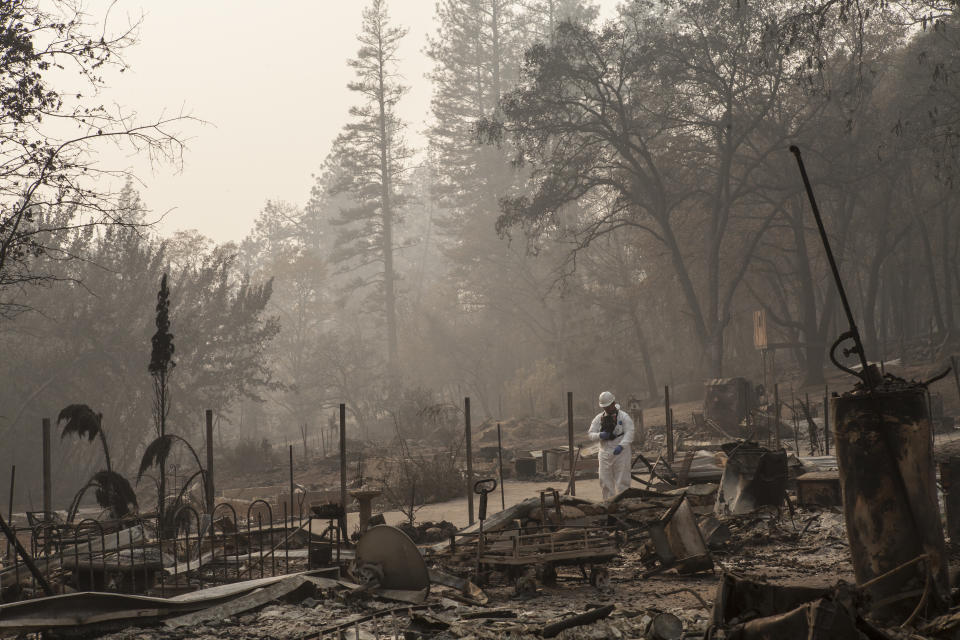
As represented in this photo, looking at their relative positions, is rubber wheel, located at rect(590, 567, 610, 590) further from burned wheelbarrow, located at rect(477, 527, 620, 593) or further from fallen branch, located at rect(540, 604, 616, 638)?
fallen branch, located at rect(540, 604, 616, 638)

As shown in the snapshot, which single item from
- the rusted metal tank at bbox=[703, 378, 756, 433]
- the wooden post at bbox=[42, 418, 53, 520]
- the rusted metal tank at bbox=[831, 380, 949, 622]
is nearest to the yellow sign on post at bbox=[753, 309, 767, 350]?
the rusted metal tank at bbox=[703, 378, 756, 433]

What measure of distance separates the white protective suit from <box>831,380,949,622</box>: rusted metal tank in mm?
8293

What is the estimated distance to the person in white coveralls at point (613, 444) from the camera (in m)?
15.0

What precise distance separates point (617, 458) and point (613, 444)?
25 cm

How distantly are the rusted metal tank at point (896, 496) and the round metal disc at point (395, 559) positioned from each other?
3.98 metres

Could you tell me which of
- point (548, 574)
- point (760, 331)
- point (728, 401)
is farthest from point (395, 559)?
point (760, 331)

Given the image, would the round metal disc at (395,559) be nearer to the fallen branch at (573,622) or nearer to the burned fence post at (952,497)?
the fallen branch at (573,622)

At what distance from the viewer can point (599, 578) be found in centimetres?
962

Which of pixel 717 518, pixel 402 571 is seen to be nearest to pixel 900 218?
pixel 717 518

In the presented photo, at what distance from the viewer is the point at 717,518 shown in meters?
12.3

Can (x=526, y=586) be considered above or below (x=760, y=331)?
below

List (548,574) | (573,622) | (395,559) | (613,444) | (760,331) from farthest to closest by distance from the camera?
(760,331) < (613,444) < (548,574) < (395,559) < (573,622)

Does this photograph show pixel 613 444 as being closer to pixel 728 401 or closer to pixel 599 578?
pixel 599 578

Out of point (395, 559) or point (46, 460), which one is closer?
point (395, 559)
